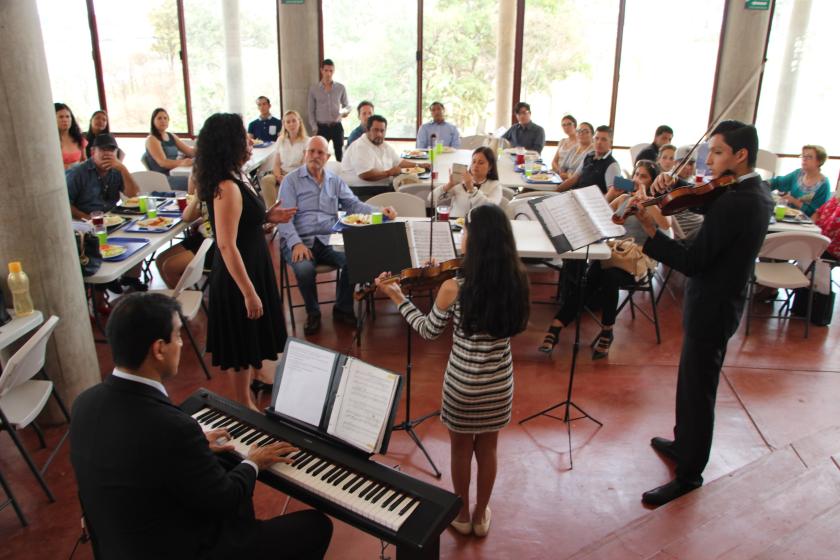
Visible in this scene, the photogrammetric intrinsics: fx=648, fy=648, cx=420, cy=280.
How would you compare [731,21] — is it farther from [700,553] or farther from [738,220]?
[700,553]

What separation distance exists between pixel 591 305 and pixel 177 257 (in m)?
3.10

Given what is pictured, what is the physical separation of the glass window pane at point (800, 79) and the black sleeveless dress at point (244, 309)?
9.49 metres

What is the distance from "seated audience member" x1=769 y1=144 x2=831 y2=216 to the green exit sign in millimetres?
4669

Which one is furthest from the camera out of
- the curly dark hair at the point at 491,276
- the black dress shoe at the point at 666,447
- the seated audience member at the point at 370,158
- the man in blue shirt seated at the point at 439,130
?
the man in blue shirt seated at the point at 439,130

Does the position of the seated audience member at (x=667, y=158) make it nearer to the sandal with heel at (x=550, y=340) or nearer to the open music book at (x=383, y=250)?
the sandal with heel at (x=550, y=340)

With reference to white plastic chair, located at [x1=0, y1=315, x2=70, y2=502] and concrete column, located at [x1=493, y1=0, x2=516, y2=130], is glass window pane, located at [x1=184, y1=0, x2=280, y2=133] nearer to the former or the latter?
concrete column, located at [x1=493, y1=0, x2=516, y2=130]

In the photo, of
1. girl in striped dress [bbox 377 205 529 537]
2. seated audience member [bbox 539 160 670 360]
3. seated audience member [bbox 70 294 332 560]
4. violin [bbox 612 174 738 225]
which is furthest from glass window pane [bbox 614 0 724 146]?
seated audience member [bbox 70 294 332 560]

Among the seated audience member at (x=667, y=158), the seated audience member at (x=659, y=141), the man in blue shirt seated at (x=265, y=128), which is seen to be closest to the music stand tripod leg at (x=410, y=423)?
the seated audience member at (x=667, y=158)

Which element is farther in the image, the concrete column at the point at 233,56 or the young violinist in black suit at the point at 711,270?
the concrete column at the point at 233,56

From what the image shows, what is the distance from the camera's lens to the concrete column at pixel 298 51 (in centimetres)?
1047

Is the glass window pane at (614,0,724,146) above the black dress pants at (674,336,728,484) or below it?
above

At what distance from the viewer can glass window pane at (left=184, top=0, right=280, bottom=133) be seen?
1092cm

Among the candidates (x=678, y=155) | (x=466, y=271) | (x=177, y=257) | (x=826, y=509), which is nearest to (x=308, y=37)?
(x=678, y=155)

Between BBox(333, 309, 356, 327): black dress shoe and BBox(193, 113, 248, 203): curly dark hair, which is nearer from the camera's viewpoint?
BBox(193, 113, 248, 203): curly dark hair
